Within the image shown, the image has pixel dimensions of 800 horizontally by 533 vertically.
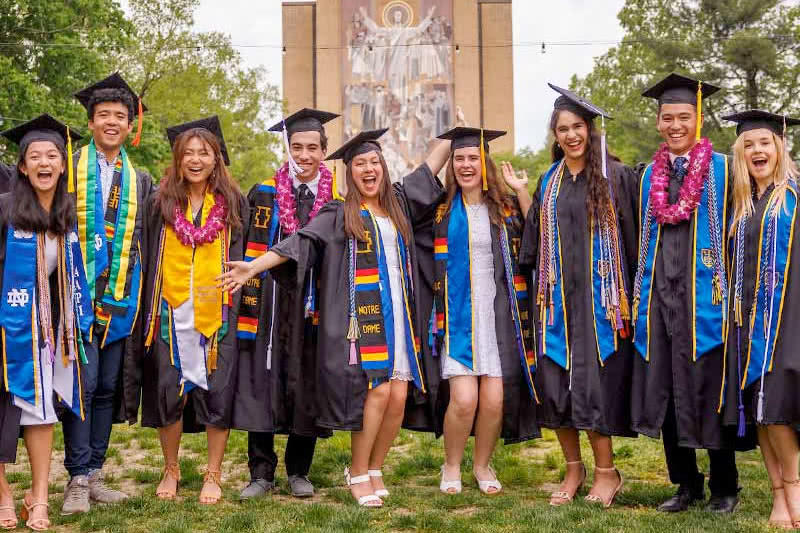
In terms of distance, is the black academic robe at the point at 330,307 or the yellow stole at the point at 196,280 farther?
the yellow stole at the point at 196,280

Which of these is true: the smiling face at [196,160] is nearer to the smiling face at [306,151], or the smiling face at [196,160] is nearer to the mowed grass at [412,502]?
the smiling face at [306,151]

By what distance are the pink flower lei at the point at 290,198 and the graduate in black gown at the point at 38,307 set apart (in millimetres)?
1198

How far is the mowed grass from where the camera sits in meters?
4.59

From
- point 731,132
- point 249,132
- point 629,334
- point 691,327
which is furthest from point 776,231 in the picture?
point 249,132

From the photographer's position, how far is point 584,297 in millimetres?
5098

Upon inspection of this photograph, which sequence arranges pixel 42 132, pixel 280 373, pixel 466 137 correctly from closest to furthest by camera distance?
pixel 42 132 < pixel 280 373 < pixel 466 137

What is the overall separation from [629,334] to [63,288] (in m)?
3.12

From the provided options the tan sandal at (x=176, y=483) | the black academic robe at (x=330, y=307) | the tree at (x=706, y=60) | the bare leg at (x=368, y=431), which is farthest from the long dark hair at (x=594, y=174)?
the tree at (x=706, y=60)

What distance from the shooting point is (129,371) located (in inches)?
205

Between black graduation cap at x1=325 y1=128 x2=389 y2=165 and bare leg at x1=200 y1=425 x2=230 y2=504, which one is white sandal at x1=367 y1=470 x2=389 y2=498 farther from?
black graduation cap at x1=325 y1=128 x2=389 y2=165

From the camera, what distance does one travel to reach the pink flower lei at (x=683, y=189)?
486 centimetres

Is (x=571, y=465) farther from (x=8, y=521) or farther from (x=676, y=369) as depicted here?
(x=8, y=521)

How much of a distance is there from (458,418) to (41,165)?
9.02 ft

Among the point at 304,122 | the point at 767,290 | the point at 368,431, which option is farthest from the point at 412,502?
the point at 304,122
